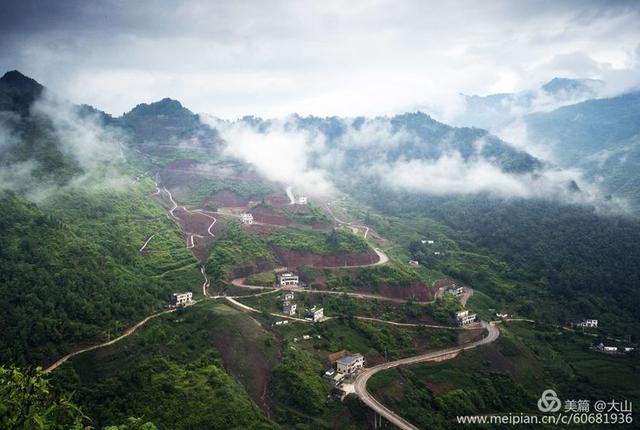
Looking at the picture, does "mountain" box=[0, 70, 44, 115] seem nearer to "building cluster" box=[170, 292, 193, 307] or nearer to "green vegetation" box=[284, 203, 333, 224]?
"green vegetation" box=[284, 203, 333, 224]

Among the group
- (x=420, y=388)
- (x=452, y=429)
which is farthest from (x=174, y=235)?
(x=452, y=429)

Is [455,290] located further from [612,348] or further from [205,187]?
[205,187]

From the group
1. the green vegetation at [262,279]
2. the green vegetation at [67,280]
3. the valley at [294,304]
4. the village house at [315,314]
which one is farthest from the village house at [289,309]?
the green vegetation at [67,280]

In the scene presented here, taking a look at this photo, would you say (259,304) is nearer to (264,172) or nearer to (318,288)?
(318,288)

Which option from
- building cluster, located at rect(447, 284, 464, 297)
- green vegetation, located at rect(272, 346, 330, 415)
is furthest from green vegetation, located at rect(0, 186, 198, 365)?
building cluster, located at rect(447, 284, 464, 297)

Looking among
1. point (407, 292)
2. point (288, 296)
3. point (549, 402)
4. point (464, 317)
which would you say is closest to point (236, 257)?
point (288, 296)
